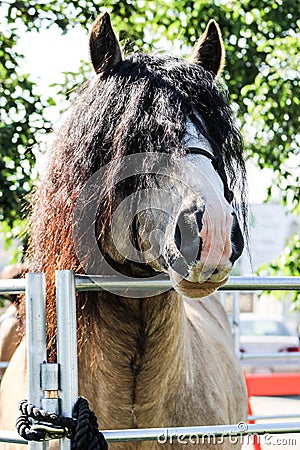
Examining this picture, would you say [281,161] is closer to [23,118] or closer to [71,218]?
[23,118]

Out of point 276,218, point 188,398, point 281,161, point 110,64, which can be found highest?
point 276,218

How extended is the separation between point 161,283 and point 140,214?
0.21 metres

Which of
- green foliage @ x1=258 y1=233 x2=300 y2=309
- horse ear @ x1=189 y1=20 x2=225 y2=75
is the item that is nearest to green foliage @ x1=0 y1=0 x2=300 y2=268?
green foliage @ x1=258 y1=233 x2=300 y2=309

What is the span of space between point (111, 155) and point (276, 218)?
21911 mm

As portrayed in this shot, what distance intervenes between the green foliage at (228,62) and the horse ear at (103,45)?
2166 millimetres

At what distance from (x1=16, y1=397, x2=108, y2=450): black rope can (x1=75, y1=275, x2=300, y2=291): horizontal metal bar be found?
0.33 m

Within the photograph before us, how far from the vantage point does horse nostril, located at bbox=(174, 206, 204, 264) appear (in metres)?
1.75

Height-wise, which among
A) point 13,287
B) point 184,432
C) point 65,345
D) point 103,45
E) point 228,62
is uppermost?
point 228,62

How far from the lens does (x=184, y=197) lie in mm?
1823

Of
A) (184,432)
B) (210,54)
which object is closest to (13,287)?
(184,432)

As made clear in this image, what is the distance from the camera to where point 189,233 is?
1769 mm

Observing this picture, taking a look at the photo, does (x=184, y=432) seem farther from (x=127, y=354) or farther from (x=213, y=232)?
(x=213, y=232)

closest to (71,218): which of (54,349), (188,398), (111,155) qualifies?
(111,155)

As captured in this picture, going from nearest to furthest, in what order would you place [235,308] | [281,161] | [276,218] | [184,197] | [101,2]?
1. [184,197]
2. [101,2]
3. [281,161]
4. [235,308]
5. [276,218]
